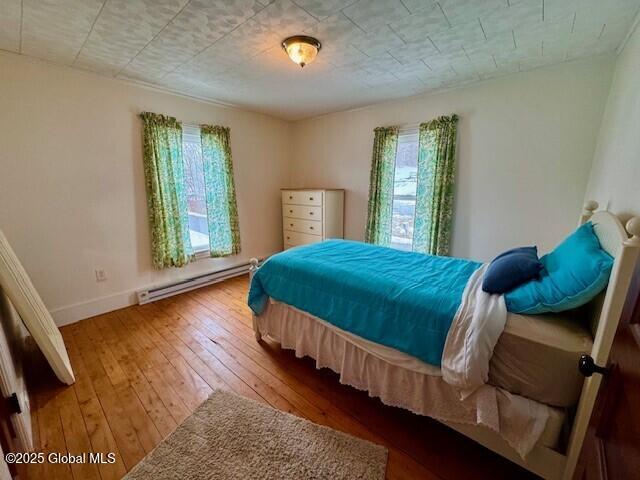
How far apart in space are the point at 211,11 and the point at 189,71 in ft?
3.43

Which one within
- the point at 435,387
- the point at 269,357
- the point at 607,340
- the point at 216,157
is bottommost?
the point at 269,357

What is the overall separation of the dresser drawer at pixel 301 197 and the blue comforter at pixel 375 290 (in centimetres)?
144

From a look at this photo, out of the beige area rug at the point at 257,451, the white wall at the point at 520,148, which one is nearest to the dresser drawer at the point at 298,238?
the white wall at the point at 520,148

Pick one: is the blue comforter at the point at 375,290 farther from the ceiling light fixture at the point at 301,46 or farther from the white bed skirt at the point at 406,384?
the ceiling light fixture at the point at 301,46

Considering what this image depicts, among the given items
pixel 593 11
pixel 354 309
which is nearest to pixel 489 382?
pixel 354 309

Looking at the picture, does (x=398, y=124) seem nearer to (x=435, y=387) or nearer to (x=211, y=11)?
(x=211, y=11)

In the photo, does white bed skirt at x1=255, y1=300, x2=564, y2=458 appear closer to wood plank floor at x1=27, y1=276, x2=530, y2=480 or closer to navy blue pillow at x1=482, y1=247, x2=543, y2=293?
wood plank floor at x1=27, y1=276, x2=530, y2=480

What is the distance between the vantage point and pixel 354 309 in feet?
5.34

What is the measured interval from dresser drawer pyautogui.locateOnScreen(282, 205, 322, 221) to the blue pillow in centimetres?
266

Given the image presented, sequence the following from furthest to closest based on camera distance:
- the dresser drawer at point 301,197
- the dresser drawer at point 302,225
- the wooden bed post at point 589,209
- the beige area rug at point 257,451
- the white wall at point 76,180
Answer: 1. the dresser drawer at point 302,225
2. the dresser drawer at point 301,197
3. the white wall at point 76,180
4. the wooden bed post at point 589,209
5. the beige area rug at point 257,451

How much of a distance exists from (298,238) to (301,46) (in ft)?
8.55

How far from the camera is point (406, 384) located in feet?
4.80

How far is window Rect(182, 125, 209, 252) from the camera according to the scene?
324 cm

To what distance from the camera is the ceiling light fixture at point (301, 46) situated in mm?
1845
